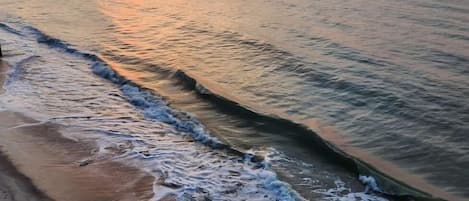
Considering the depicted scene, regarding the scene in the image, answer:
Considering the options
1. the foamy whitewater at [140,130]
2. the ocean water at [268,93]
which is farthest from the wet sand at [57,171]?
the ocean water at [268,93]

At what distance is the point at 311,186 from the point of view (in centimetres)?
870

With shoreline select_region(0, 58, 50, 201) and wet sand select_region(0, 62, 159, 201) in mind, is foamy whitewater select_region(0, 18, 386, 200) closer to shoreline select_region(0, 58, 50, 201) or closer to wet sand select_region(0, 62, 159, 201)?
wet sand select_region(0, 62, 159, 201)

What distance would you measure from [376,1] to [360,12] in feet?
8.12

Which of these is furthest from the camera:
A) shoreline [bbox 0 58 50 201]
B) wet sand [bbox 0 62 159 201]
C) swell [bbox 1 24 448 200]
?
swell [bbox 1 24 448 200]

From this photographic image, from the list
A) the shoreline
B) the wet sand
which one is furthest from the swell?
the shoreline

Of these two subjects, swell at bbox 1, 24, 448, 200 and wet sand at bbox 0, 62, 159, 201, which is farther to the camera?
swell at bbox 1, 24, 448, 200

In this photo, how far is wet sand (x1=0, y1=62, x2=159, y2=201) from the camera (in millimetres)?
7953

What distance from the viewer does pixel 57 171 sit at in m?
8.72

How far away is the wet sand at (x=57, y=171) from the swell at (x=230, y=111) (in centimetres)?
208

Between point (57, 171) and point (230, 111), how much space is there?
4.70m

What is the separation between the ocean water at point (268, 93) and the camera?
9305mm

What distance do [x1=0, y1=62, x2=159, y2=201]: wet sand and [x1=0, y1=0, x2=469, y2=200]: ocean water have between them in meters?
0.43

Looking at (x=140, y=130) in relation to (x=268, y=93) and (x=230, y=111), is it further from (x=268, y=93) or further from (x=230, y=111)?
(x=268, y=93)

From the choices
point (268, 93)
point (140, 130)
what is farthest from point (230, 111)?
point (140, 130)
